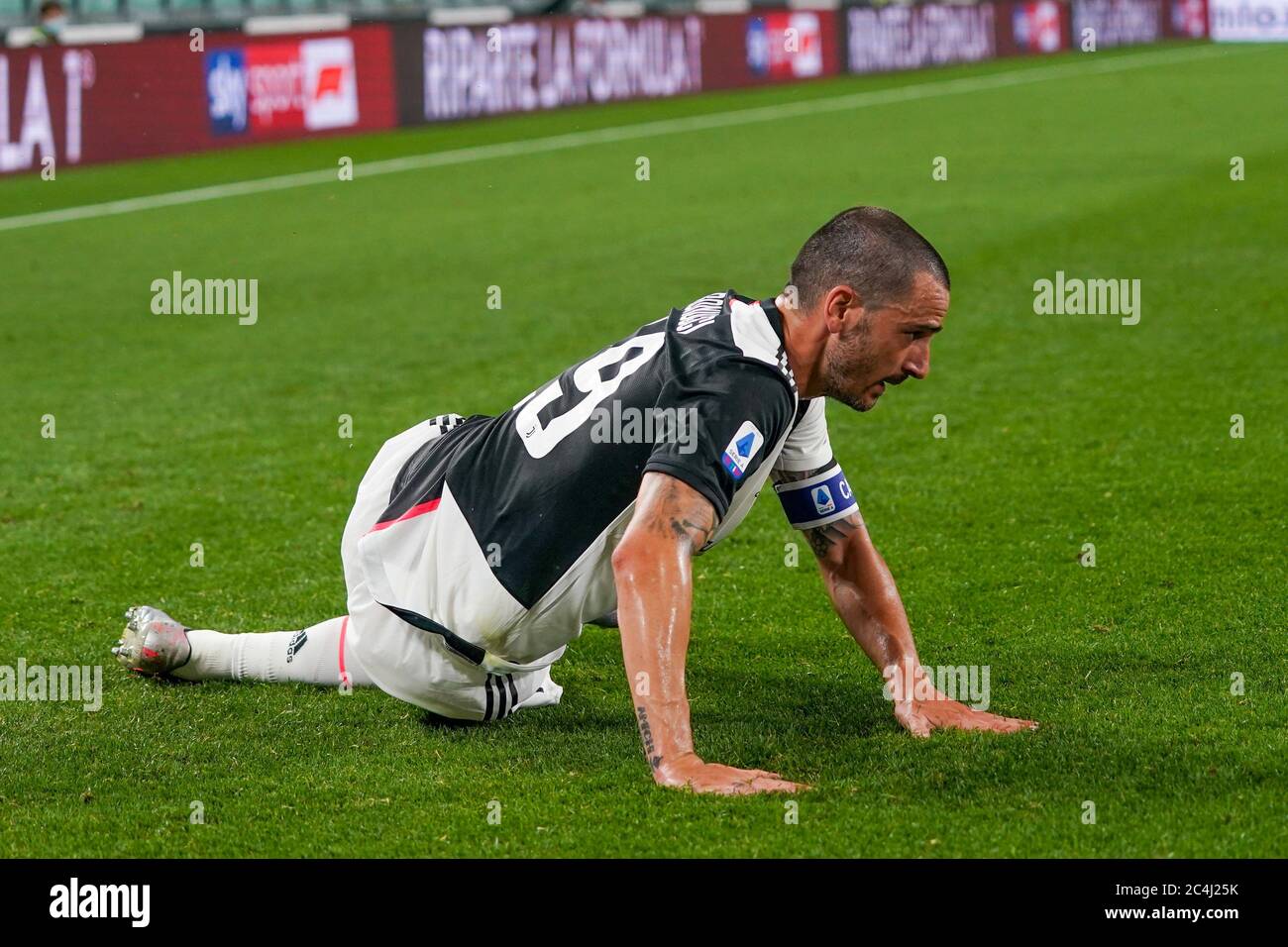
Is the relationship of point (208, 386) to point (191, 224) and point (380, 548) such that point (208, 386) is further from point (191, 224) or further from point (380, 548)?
point (191, 224)

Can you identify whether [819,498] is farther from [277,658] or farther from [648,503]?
[277,658]

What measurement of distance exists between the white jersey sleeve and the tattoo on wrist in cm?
84

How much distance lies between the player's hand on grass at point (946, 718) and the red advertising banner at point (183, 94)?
47.6 feet

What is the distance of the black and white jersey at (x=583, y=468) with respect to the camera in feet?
11.6

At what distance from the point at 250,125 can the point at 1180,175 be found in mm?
A: 10322

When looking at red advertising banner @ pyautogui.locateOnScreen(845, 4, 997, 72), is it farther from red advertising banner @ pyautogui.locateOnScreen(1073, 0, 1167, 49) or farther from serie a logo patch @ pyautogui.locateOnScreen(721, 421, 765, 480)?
serie a logo patch @ pyautogui.locateOnScreen(721, 421, 765, 480)

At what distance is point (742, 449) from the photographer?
11.5ft

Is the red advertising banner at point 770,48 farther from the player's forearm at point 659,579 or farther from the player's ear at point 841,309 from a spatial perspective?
the player's forearm at point 659,579

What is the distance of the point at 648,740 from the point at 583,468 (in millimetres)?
618

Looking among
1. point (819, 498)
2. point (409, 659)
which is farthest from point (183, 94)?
point (819, 498)

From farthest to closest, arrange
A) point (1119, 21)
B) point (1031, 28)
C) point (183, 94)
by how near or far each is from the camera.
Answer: point (1119, 21) → point (1031, 28) → point (183, 94)

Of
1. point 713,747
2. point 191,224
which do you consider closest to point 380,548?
point 713,747

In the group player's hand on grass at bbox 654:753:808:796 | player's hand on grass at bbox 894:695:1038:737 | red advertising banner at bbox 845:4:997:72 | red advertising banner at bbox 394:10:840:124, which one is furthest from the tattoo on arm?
red advertising banner at bbox 845:4:997:72

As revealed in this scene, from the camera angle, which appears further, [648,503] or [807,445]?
[807,445]
